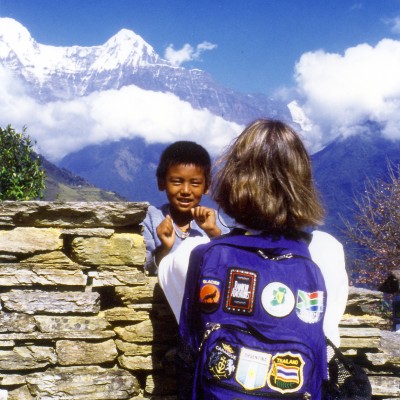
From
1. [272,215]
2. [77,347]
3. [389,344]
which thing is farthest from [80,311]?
[389,344]

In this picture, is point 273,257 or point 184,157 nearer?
point 273,257

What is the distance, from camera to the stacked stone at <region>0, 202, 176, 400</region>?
312 cm

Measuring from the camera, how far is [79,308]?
10.4ft

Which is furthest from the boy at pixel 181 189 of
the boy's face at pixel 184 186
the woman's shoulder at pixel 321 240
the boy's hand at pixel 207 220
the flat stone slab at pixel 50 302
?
the woman's shoulder at pixel 321 240

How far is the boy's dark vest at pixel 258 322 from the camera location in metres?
2.08

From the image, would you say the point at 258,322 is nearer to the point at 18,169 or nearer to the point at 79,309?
the point at 79,309

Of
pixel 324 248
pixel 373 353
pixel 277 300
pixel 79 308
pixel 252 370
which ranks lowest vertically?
pixel 373 353

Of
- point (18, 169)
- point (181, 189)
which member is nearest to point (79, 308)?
point (181, 189)

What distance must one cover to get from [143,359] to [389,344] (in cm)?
177

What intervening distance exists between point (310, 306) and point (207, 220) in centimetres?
145

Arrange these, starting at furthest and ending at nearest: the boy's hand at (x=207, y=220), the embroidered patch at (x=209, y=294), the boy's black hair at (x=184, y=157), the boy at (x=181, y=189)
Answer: the boy's black hair at (x=184, y=157)
the boy at (x=181, y=189)
the boy's hand at (x=207, y=220)
the embroidered patch at (x=209, y=294)

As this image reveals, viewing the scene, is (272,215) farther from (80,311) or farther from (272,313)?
(80,311)

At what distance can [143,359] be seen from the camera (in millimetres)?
3264

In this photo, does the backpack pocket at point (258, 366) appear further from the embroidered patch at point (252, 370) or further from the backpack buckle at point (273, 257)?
the backpack buckle at point (273, 257)
